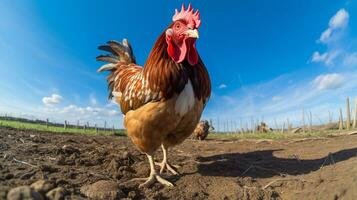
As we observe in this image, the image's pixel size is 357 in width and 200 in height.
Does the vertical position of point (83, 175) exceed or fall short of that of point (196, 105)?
it falls short

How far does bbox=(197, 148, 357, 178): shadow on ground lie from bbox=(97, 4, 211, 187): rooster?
27.5 inches

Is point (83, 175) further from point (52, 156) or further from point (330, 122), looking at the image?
point (330, 122)

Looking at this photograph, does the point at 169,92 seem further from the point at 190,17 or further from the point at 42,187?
the point at 42,187

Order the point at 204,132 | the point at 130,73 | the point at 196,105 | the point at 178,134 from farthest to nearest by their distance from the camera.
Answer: the point at 204,132
the point at 130,73
the point at 178,134
the point at 196,105

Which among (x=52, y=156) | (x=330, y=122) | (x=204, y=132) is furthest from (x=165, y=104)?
(x=330, y=122)

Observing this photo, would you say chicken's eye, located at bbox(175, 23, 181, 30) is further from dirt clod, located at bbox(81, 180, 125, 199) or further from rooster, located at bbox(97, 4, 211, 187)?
dirt clod, located at bbox(81, 180, 125, 199)

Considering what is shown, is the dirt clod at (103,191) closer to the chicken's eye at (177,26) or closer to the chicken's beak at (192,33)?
the chicken's beak at (192,33)

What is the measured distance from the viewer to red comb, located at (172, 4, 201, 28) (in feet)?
11.6

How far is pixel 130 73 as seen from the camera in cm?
490

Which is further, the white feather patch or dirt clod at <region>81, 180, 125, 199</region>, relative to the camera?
the white feather patch

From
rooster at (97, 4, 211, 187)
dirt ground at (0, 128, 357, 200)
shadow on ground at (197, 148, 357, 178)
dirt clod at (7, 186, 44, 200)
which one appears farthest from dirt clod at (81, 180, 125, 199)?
shadow on ground at (197, 148, 357, 178)

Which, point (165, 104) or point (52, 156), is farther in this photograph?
point (52, 156)

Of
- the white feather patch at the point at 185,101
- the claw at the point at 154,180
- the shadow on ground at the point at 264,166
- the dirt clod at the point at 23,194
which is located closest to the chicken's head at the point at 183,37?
the white feather patch at the point at 185,101

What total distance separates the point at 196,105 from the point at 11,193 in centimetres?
233
